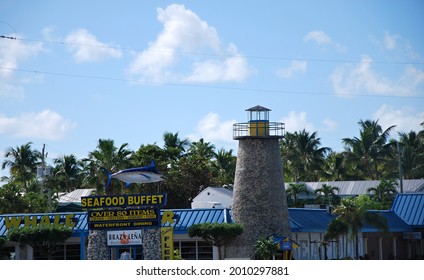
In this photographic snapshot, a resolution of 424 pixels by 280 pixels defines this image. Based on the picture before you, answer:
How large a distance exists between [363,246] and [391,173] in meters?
51.9

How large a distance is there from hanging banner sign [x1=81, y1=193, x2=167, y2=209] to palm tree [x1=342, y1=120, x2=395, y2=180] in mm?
70065

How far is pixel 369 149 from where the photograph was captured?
114188 mm

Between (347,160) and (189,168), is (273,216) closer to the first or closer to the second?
(189,168)

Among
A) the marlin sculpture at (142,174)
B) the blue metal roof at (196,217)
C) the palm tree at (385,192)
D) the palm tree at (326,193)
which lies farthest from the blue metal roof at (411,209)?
the palm tree at (385,192)

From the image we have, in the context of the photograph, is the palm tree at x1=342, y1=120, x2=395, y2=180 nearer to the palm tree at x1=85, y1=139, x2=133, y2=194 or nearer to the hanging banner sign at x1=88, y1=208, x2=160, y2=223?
the palm tree at x1=85, y1=139, x2=133, y2=194

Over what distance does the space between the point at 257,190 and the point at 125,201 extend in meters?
10.3

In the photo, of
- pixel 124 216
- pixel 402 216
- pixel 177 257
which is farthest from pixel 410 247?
pixel 124 216

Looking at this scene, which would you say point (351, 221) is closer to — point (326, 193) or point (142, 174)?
point (142, 174)

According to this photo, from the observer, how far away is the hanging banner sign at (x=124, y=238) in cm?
4831

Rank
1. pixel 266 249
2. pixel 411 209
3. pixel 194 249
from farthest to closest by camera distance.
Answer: pixel 411 209, pixel 194 249, pixel 266 249

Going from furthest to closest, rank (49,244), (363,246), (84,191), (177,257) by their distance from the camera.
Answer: (84,191), (363,246), (49,244), (177,257)

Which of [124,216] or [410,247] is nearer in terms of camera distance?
[124,216]

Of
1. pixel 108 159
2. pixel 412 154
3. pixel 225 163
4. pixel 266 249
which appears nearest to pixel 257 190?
pixel 266 249

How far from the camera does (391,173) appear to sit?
4402 inches
